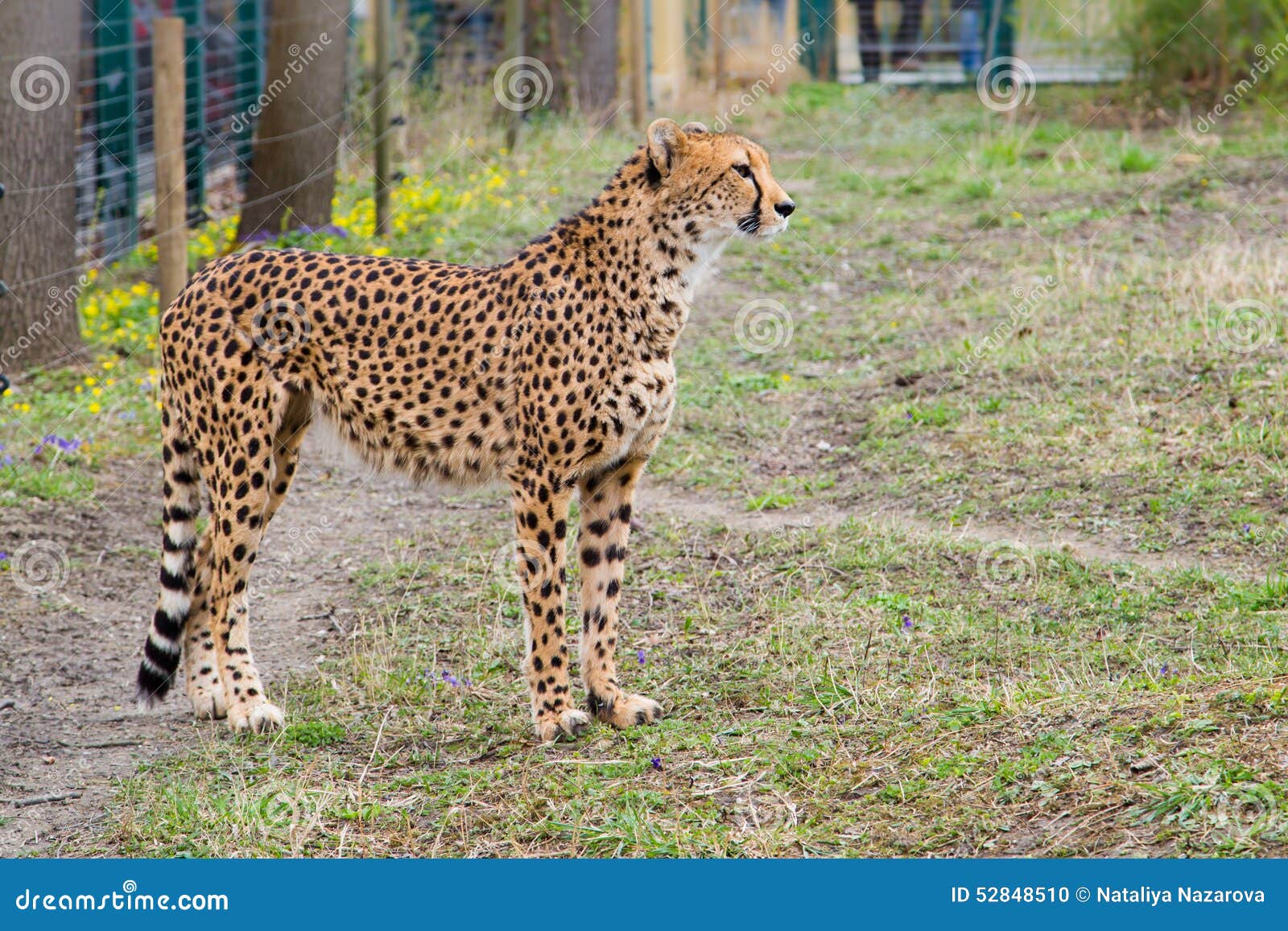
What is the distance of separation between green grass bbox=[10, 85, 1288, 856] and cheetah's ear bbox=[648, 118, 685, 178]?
5.21 feet

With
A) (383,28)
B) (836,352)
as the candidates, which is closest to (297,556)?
(836,352)

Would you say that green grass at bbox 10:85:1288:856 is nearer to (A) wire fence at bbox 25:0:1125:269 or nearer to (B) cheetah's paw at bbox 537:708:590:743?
(B) cheetah's paw at bbox 537:708:590:743

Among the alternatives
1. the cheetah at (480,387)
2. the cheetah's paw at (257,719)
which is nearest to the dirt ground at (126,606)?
the cheetah's paw at (257,719)

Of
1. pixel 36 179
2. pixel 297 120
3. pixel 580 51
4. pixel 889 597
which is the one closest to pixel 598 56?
pixel 580 51

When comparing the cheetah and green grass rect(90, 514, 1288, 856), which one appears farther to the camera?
the cheetah

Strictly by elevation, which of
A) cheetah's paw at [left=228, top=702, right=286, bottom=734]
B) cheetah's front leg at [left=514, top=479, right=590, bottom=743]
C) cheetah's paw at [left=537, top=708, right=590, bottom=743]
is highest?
cheetah's front leg at [left=514, top=479, right=590, bottom=743]

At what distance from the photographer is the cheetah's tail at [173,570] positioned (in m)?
4.54

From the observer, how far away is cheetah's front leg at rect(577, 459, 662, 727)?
4531 mm

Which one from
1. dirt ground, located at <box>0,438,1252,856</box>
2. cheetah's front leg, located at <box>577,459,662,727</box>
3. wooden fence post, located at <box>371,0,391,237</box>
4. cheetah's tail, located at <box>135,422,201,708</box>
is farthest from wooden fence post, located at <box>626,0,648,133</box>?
cheetah's front leg, located at <box>577,459,662,727</box>

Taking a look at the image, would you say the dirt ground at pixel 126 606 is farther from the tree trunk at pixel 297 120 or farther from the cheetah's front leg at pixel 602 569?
the tree trunk at pixel 297 120

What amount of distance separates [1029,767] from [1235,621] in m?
1.37

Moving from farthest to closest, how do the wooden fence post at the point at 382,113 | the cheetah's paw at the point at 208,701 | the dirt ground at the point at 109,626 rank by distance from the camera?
the wooden fence post at the point at 382,113 < the cheetah's paw at the point at 208,701 < the dirt ground at the point at 109,626

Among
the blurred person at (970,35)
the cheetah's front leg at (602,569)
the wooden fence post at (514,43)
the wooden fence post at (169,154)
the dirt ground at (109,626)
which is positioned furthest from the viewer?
the blurred person at (970,35)

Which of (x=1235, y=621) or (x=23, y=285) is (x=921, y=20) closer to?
(x=23, y=285)
